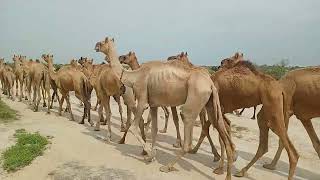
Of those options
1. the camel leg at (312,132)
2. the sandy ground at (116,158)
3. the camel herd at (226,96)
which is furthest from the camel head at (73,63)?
the camel leg at (312,132)

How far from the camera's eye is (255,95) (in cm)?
873

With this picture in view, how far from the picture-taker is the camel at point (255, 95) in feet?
27.8

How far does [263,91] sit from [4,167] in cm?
566

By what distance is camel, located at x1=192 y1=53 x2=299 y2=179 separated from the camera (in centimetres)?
846

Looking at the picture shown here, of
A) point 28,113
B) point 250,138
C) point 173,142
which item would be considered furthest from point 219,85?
point 28,113

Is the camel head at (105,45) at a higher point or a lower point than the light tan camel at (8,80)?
higher

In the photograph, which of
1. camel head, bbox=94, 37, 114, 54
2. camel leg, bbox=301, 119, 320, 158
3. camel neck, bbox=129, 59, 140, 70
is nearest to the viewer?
camel leg, bbox=301, 119, 320, 158

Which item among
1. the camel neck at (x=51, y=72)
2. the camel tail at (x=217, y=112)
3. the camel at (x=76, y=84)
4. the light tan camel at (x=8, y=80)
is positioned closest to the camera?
the camel tail at (x=217, y=112)

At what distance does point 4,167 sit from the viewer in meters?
9.02

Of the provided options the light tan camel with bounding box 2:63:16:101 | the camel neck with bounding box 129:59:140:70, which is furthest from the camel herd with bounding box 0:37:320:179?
the light tan camel with bounding box 2:63:16:101

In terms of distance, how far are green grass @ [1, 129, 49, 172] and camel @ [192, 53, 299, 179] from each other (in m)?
4.03

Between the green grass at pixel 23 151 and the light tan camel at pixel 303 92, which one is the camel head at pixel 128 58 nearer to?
the green grass at pixel 23 151

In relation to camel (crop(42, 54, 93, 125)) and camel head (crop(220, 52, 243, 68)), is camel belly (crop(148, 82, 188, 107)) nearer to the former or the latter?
camel head (crop(220, 52, 243, 68))

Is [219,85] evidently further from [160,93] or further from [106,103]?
[106,103]
